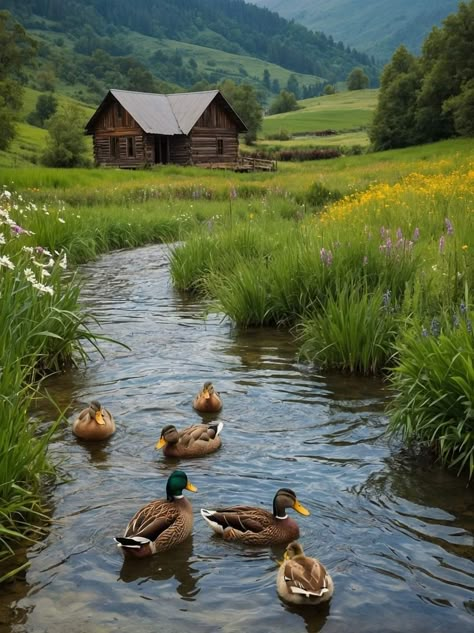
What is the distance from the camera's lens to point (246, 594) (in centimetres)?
521

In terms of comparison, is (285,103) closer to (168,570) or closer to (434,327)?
(434,327)

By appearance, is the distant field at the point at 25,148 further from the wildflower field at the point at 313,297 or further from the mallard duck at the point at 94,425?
the mallard duck at the point at 94,425

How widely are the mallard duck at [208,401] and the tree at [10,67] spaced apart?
193 ft

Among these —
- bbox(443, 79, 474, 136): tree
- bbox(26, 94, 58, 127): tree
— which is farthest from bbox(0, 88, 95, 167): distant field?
bbox(443, 79, 474, 136): tree

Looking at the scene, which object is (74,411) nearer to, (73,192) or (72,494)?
(72,494)

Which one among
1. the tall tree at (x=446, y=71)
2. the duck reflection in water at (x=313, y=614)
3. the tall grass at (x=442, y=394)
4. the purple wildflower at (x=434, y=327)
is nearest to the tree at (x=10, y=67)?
the tall tree at (x=446, y=71)

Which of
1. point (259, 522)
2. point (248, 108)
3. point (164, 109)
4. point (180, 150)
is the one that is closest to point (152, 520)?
Answer: point (259, 522)

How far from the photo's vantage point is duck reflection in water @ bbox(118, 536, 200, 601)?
536 centimetres

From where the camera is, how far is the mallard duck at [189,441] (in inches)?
293

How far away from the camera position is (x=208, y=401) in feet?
28.1

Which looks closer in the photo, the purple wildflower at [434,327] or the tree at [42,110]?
the purple wildflower at [434,327]

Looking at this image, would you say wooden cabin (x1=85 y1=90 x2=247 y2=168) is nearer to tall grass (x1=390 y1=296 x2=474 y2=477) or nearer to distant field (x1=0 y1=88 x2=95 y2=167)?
distant field (x1=0 y1=88 x2=95 y2=167)

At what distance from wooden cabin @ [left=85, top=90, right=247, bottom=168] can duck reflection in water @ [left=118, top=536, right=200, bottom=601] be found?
6056 centimetres

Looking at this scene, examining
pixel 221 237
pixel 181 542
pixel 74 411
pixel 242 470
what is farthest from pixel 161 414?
pixel 221 237
